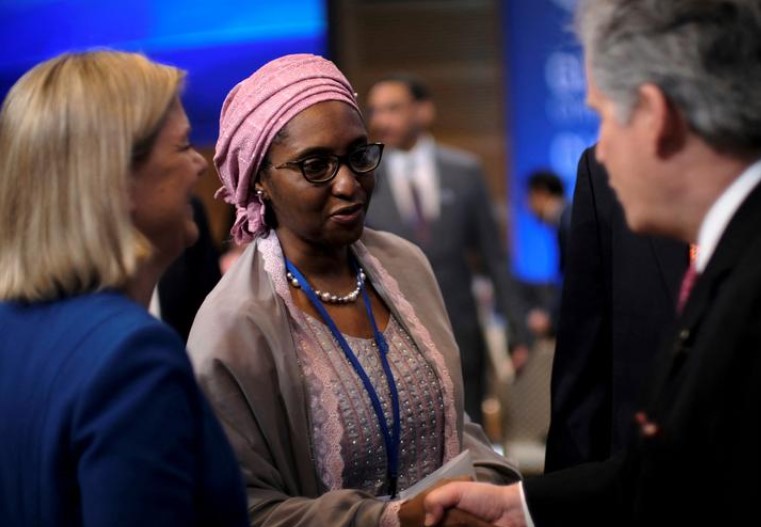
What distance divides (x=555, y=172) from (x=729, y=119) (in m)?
6.60

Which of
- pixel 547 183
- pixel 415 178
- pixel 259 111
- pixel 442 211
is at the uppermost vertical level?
pixel 259 111

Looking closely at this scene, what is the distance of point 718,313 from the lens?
5.47ft

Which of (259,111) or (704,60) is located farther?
(259,111)

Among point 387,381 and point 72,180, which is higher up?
point 72,180

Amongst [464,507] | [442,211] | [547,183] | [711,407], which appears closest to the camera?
[711,407]

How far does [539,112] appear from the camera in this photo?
8.49 metres

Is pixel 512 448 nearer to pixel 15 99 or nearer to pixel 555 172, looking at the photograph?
pixel 555 172

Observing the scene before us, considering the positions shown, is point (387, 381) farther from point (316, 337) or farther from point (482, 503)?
point (482, 503)

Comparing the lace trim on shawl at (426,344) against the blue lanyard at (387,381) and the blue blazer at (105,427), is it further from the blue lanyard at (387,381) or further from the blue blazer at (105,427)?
the blue blazer at (105,427)

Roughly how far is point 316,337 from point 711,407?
92 cm

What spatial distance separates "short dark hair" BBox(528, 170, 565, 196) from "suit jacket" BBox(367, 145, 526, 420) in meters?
1.91

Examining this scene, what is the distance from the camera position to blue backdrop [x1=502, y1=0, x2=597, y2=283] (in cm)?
829

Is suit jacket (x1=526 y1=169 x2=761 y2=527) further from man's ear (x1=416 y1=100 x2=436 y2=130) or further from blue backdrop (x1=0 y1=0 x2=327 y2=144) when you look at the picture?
man's ear (x1=416 y1=100 x2=436 y2=130)

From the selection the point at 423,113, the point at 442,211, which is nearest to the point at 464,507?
the point at 442,211
